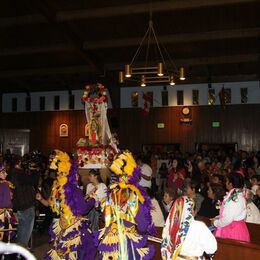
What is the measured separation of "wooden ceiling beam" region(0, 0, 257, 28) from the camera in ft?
37.3

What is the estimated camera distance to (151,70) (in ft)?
49.0

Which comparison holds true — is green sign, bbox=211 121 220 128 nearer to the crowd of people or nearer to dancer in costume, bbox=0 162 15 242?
the crowd of people

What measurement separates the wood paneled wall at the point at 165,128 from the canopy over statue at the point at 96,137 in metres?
5.56

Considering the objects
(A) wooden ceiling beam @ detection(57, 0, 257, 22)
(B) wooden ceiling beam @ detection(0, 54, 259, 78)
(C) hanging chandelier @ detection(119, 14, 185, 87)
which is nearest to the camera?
(C) hanging chandelier @ detection(119, 14, 185, 87)

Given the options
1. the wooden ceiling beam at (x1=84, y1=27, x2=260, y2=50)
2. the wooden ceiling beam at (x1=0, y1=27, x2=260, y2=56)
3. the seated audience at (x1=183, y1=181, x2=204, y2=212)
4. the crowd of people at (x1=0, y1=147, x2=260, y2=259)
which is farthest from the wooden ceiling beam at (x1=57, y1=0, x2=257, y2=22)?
the seated audience at (x1=183, y1=181, x2=204, y2=212)

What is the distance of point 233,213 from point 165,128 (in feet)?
48.9

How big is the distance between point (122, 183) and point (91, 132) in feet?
25.5

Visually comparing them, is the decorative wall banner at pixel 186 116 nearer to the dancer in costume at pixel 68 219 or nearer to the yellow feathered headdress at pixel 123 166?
the dancer in costume at pixel 68 219

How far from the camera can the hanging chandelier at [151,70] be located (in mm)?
8133

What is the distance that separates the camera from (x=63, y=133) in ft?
68.9

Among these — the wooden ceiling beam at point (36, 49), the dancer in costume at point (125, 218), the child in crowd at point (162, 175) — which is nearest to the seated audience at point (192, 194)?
the dancer in costume at point (125, 218)

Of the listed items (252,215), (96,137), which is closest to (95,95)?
(96,137)

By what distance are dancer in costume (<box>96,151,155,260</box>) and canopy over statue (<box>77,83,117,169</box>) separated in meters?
7.11

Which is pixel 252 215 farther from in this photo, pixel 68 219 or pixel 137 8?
pixel 137 8
